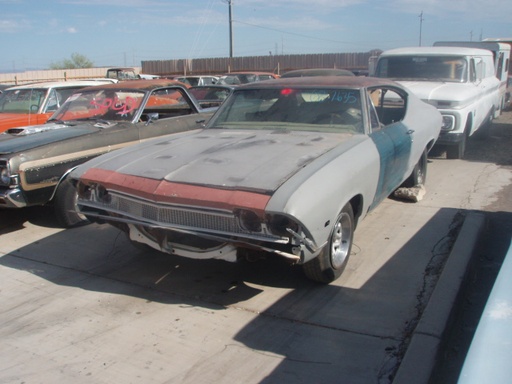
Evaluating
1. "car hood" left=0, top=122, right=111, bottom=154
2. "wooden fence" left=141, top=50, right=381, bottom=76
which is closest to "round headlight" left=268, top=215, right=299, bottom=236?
"car hood" left=0, top=122, right=111, bottom=154

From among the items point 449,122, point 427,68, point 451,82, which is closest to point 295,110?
point 449,122

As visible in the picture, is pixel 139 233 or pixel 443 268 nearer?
pixel 139 233

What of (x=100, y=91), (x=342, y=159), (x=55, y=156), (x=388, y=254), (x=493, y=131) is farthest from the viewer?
(x=493, y=131)

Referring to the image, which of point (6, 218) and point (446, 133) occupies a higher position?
point (446, 133)

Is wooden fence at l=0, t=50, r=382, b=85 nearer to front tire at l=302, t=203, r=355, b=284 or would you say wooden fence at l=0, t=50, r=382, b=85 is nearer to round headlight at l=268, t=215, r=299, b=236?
front tire at l=302, t=203, r=355, b=284

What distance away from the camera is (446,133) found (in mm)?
8352

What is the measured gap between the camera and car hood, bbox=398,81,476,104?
27.2ft

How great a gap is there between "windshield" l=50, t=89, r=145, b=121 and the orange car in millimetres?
1505

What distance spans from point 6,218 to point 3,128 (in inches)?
83.7

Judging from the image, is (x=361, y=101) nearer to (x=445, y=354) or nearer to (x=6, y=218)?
(x=445, y=354)

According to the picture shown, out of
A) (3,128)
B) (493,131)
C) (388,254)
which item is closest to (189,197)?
(388,254)

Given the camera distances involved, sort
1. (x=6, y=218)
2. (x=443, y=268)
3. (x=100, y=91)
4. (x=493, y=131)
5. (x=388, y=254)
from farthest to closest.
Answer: (x=493, y=131)
(x=100, y=91)
(x=6, y=218)
(x=388, y=254)
(x=443, y=268)

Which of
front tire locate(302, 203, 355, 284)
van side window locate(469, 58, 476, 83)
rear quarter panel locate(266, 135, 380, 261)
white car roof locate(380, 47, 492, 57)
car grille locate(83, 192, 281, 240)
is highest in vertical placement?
white car roof locate(380, 47, 492, 57)

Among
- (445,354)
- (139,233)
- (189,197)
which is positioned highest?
(189,197)
